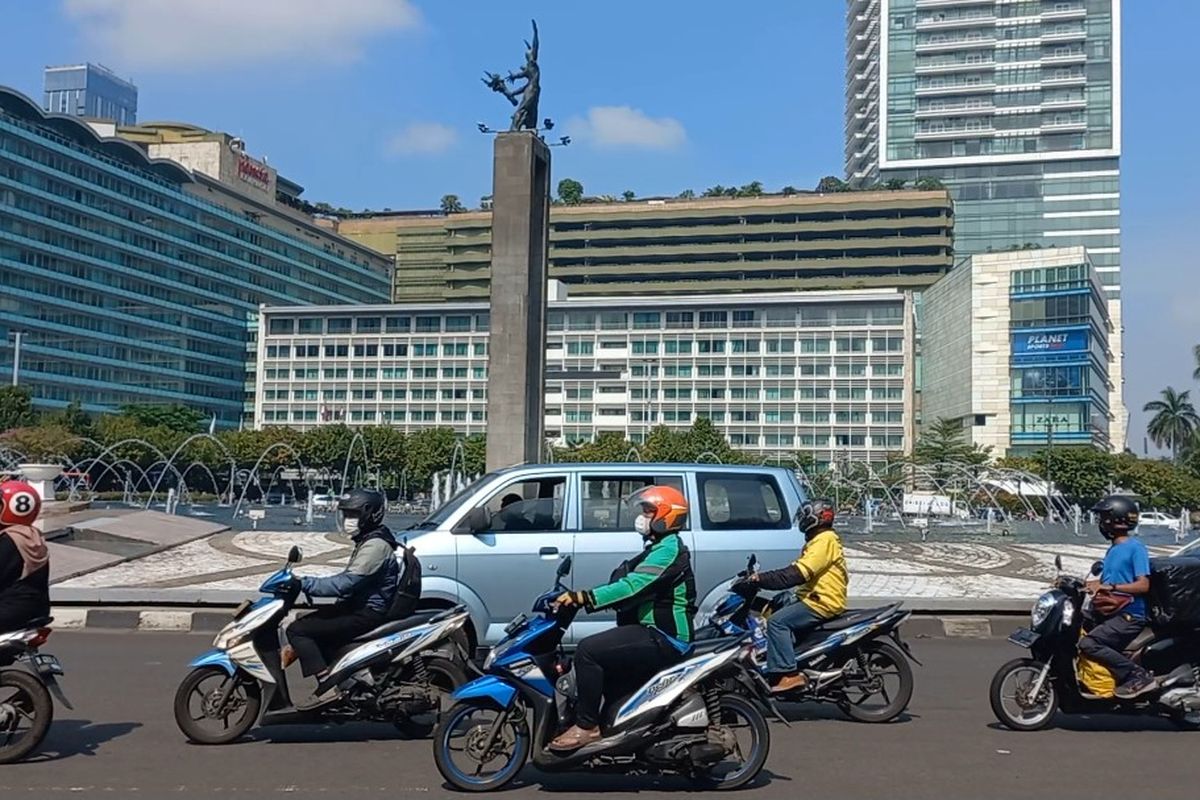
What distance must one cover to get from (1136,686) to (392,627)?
17.1ft

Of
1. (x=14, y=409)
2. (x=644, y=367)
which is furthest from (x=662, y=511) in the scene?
(x=644, y=367)

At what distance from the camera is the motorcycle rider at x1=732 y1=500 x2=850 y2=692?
335 inches

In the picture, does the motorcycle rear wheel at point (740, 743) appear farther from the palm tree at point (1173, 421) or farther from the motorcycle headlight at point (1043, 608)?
the palm tree at point (1173, 421)

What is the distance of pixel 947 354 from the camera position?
4016 inches

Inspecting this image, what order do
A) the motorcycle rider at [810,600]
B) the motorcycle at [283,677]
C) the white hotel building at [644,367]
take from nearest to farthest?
the motorcycle at [283,677], the motorcycle rider at [810,600], the white hotel building at [644,367]

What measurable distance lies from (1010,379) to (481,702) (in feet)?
304

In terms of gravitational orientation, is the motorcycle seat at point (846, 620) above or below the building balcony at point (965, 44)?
below

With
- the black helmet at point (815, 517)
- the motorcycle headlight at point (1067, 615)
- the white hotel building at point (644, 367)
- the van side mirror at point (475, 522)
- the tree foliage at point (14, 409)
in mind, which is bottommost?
the motorcycle headlight at point (1067, 615)

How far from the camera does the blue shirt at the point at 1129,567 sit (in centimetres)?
817

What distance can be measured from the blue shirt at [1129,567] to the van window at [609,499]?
3.72 meters

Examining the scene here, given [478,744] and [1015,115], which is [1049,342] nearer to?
[1015,115]

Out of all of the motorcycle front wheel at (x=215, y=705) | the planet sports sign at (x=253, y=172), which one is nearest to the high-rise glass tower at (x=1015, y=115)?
the planet sports sign at (x=253, y=172)

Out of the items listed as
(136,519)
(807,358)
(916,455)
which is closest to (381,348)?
(807,358)

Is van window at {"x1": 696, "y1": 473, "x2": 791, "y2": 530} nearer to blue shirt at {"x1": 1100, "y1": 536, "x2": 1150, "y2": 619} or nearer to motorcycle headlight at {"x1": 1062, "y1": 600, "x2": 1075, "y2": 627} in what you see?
motorcycle headlight at {"x1": 1062, "y1": 600, "x2": 1075, "y2": 627}
